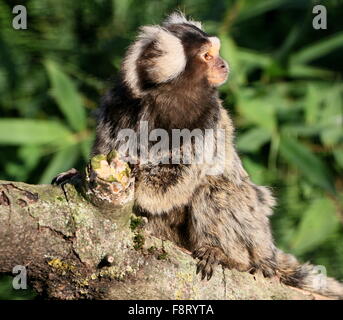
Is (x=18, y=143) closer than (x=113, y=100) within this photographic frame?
No

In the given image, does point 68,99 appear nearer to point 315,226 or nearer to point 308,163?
point 308,163

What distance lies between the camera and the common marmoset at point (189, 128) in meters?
4.35

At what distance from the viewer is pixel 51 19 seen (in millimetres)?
7637

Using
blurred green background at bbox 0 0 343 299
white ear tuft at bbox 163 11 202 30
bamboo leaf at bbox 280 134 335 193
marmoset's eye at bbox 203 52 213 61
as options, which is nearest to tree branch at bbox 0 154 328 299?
marmoset's eye at bbox 203 52 213 61

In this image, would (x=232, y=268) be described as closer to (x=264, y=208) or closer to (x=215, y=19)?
(x=264, y=208)

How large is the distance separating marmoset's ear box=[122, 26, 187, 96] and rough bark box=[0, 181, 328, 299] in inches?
37.1

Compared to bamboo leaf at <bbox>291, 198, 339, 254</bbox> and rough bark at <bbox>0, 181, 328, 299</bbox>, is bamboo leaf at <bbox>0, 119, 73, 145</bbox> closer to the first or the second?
bamboo leaf at <bbox>291, 198, 339, 254</bbox>

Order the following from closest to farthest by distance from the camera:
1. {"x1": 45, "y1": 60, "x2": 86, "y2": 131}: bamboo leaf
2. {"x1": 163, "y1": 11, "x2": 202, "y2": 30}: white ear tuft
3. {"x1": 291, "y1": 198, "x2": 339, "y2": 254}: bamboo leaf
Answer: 1. {"x1": 163, "y1": 11, "x2": 202, "y2": 30}: white ear tuft
2. {"x1": 45, "y1": 60, "x2": 86, "y2": 131}: bamboo leaf
3. {"x1": 291, "y1": 198, "x2": 339, "y2": 254}: bamboo leaf

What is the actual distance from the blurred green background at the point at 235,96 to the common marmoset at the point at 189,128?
2.68 meters

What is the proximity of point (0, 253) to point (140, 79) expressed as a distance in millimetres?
1417

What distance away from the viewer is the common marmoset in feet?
14.3
